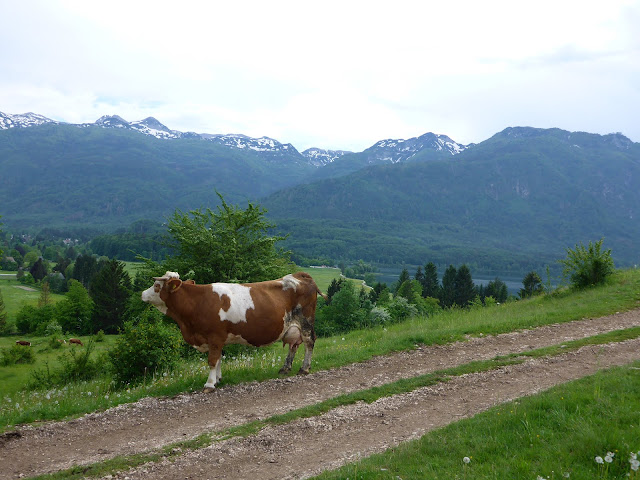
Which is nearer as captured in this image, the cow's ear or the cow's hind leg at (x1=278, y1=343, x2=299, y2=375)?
the cow's ear

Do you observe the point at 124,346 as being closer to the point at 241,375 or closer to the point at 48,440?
the point at 241,375

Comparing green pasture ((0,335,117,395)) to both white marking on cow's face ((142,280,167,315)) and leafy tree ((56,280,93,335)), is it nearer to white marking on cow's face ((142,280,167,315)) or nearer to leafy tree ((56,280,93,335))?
white marking on cow's face ((142,280,167,315))

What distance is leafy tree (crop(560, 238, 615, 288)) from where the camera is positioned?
24.0 m

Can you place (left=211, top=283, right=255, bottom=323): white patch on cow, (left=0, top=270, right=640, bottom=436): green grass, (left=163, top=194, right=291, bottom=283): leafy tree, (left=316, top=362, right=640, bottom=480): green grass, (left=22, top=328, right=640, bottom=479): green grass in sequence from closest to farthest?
(left=316, top=362, right=640, bottom=480): green grass, (left=22, top=328, right=640, bottom=479): green grass, (left=0, top=270, right=640, bottom=436): green grass, (left=211, top=283, right=255, bottom=323): white patch on cow, (left=163, top=194, right=291, bottom=283): leafy tree

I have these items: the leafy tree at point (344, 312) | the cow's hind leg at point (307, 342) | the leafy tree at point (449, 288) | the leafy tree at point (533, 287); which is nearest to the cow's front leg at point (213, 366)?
→ the cow's hind leg at point (307, 342)

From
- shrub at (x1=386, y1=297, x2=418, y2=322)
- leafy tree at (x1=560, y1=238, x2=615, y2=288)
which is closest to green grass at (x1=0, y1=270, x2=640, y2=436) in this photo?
leafy tree at (x1=560, y1=238, x2=615, y2=288)

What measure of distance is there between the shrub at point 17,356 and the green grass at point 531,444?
185ft

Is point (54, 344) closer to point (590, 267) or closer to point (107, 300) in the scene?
point (107, 300)

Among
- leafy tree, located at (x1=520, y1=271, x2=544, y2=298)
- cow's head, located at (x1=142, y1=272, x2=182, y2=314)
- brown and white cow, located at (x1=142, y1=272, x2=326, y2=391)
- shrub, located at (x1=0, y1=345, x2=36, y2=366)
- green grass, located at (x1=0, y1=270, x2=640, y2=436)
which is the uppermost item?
cow's head, located at (x1=142, y1=272, x2=182, y2=314)

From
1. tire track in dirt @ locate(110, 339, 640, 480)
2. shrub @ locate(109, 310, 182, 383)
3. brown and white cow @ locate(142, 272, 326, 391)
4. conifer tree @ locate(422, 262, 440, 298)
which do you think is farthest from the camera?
conifer tree @ locate(422, 262, 440, 298)

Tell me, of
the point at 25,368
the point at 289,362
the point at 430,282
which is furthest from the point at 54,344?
the point at 430,282

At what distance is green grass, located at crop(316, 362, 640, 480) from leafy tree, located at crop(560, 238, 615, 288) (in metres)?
17.9

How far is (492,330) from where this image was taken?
1581cm

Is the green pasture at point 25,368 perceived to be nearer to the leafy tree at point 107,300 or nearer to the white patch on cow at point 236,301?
the white patch on cow at point 236,301
